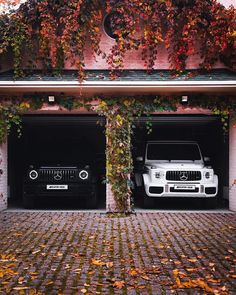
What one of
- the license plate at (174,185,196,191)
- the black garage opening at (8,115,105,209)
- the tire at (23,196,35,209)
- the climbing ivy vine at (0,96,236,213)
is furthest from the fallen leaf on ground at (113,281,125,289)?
the tire at (23,196,35,209)

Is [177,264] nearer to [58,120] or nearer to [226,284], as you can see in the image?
[226,284]

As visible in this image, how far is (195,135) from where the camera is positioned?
17641 millimetres

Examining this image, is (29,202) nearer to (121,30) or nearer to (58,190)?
(58,190)

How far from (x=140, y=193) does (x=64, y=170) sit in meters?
2.43

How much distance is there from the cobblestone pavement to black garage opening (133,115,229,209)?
428cm

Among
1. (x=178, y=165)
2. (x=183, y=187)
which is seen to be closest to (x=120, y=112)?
(x=178, y=165)

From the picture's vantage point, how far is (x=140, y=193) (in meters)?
14.1

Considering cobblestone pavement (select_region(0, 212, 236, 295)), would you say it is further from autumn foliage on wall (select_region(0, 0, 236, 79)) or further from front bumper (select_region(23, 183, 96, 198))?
autumn foliage on wall (select_region(0, 0, 236, 79))

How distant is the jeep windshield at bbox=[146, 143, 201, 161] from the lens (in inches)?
559

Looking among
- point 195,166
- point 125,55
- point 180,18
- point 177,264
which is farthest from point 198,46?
point 177,264

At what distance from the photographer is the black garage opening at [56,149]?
45.5ft

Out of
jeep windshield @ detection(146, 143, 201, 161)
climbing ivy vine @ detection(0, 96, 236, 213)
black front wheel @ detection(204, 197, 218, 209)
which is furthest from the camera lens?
jeep windshield @ detection(146, 143, 201, 161)

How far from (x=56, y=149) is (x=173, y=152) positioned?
11.0ft

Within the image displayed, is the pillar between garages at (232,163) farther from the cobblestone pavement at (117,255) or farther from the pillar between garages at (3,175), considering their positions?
the pillar between garages at (3,175)
